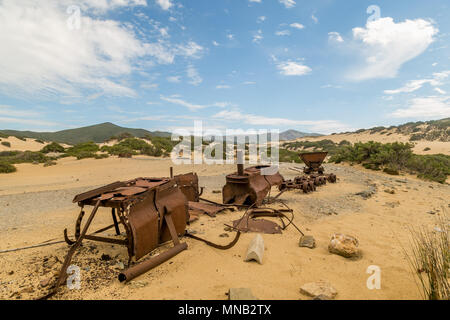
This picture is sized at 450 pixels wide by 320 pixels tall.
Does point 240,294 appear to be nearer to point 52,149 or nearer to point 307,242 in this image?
point 307,242

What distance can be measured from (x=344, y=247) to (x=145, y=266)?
2.75m

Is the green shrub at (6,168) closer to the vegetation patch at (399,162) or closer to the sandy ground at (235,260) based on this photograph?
the sandy ground at (235,260)

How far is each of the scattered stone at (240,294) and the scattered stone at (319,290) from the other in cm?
60

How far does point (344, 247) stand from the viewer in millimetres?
3352

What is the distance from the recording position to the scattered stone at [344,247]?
333cm

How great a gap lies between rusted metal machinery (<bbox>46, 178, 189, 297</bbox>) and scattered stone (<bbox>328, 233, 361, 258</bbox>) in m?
2.22

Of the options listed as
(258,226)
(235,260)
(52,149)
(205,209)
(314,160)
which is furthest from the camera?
(52,149)

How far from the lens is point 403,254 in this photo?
3385 mm

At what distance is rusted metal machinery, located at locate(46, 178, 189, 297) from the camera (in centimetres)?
284

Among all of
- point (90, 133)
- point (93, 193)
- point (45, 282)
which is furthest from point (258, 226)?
point (90, 133)
